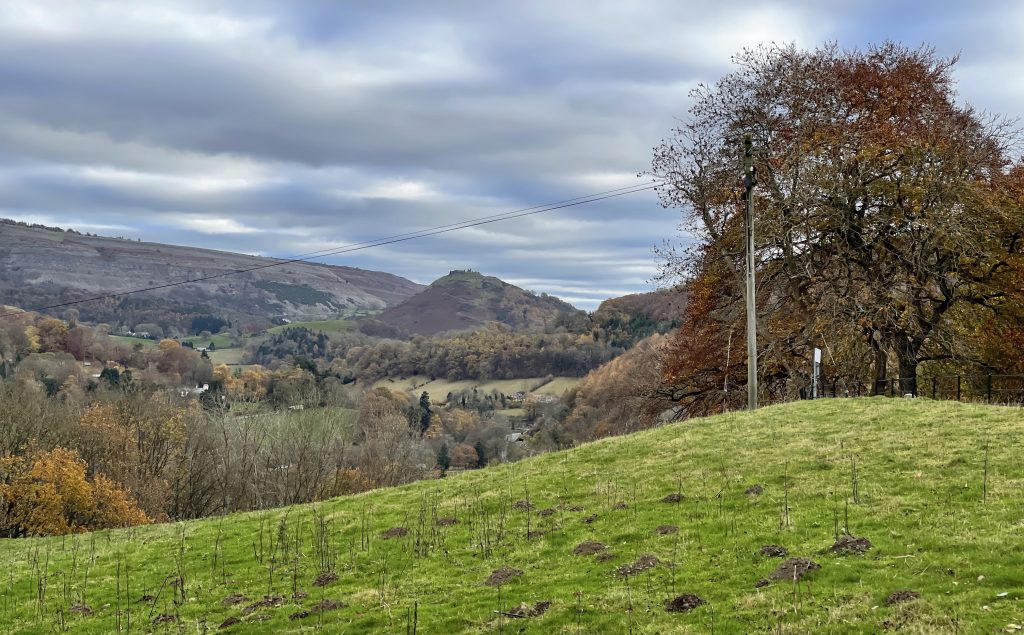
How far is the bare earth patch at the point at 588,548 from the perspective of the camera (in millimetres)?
16473

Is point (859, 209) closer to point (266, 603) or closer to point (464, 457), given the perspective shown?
point (266, 603)

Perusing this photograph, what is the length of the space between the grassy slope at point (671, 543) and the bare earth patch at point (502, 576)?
0.27 m

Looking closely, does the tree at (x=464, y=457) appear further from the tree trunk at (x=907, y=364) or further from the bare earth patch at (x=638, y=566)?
the bare earth patch at (x=638, y=566)

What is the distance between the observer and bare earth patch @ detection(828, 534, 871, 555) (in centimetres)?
1368

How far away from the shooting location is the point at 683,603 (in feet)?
40.8

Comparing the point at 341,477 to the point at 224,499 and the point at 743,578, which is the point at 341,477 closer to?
the point at 224,499

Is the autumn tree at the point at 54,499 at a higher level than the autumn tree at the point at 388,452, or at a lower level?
higher

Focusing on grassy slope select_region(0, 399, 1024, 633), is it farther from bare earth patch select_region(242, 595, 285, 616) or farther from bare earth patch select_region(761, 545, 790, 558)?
bare earth patch select_region(242, 595, 285, 616)

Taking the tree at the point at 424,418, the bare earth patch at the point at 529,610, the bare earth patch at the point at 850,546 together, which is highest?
the bare earth patch at the point at 850,546

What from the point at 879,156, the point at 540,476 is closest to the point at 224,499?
the point at 540,476

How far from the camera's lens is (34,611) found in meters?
17.2

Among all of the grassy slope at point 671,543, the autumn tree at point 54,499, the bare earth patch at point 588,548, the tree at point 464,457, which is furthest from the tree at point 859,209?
the tree at point 464,457

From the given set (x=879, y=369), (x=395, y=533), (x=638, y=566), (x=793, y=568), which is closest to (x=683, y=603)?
(x=793, y=568)

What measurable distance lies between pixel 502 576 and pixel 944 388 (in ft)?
121
